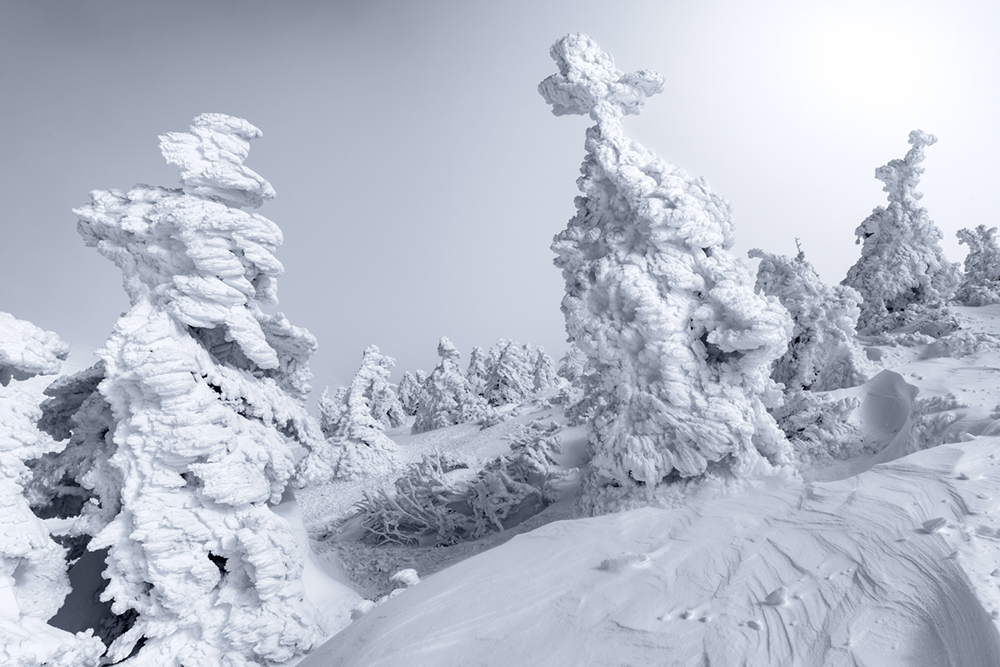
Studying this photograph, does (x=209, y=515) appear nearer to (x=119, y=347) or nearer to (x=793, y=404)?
(x=119, y=347)

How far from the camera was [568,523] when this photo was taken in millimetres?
4316

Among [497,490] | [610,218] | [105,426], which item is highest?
[610,218]

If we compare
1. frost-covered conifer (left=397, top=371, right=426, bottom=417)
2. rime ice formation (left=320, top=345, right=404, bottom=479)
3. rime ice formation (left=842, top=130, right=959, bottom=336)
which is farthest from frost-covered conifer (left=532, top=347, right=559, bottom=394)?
rime ice formation (left=842, top=130, right=959, bottom=336)

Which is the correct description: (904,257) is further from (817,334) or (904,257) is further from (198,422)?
(198,422)

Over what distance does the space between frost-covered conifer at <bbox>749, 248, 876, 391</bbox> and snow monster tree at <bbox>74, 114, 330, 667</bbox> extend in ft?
28.2

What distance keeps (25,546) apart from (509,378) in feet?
Answer: 65.9

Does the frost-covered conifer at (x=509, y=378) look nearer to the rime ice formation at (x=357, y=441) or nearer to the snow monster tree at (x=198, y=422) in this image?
the rime ice formation at (x=357, y=441)

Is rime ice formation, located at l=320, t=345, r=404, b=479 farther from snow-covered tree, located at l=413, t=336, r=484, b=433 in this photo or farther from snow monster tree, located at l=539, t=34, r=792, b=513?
snow monster tree, located at l=539, t=34, r=792, b=513

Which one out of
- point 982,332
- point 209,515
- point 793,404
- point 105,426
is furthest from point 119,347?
point 982,332

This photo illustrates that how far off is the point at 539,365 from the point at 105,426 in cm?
2375

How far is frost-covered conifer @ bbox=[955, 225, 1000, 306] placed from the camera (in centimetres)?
1352

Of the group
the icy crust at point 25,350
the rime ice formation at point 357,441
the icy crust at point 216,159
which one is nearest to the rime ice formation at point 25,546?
the icy crust at point 25,350

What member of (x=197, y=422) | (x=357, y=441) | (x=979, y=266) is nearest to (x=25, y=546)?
(x=197, y=422)

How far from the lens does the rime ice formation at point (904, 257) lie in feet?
42.3
